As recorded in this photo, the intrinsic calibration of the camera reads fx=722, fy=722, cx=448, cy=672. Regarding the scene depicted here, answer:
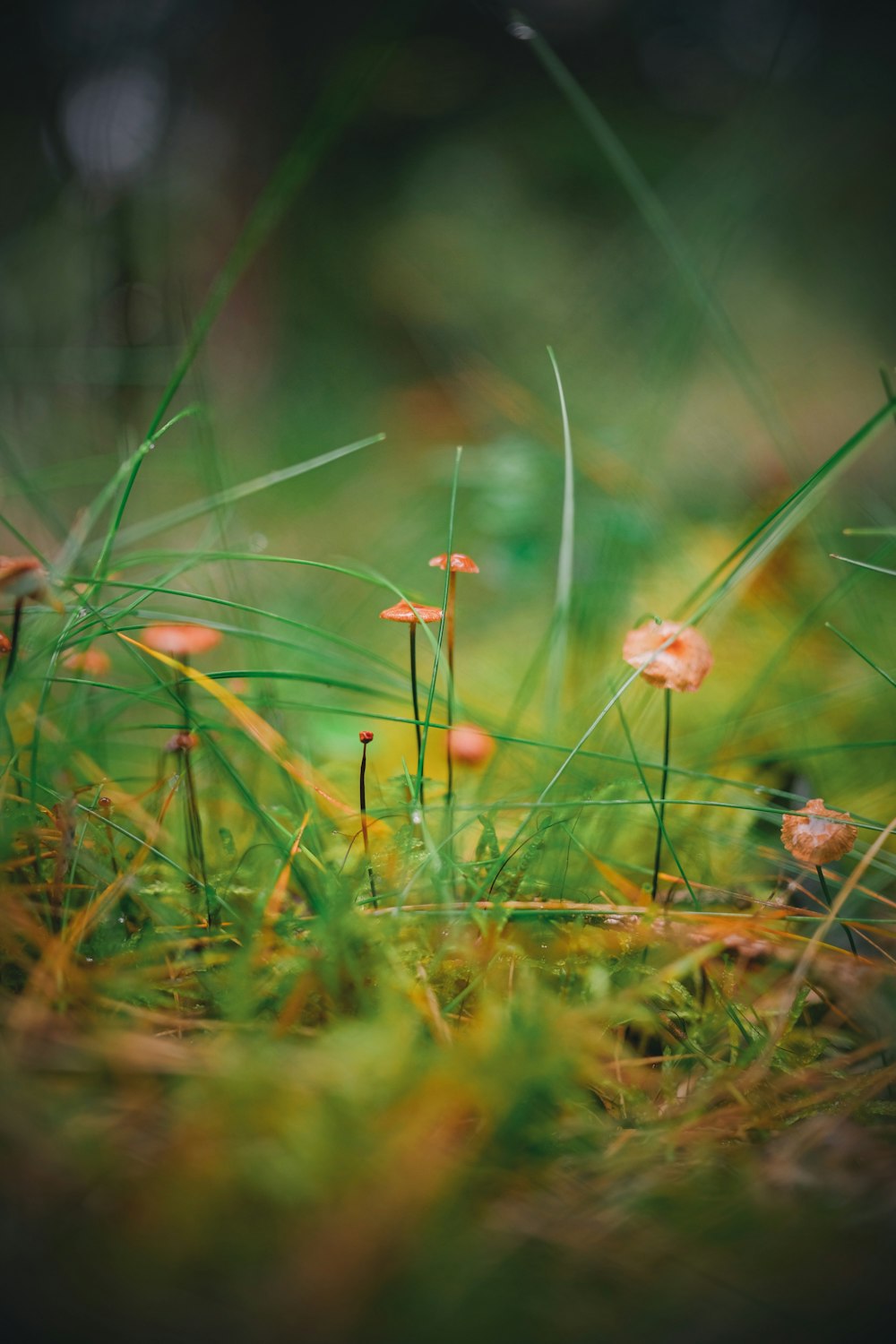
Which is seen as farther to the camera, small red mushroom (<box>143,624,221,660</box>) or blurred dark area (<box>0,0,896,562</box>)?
blurred dark area (<box>0,0,896,562</box>)

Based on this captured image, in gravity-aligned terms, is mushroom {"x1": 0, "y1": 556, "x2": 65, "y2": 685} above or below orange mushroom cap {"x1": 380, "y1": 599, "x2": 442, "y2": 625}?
above

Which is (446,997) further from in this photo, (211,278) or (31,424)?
(211,278)

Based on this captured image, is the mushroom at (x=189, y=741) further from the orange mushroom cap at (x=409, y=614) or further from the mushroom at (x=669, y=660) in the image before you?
the mushroom at (x=669, y=660)

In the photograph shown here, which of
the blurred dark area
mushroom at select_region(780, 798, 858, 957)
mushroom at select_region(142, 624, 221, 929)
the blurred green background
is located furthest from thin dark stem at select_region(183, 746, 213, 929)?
the blurred dark area

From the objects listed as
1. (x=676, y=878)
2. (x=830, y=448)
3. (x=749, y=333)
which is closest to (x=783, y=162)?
(x=749, y=333)

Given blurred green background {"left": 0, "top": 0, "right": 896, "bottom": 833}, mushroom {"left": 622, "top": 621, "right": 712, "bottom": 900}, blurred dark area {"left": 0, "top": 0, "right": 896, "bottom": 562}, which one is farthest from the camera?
blurred dark area {"left": 0, "top": 0, "right": 896, "bottom": 562}

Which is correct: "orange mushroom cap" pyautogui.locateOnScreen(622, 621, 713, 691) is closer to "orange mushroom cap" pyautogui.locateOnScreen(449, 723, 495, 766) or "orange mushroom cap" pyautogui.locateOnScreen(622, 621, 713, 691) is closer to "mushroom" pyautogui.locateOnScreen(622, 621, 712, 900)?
"mushroom" pyautogui.locateOnScreen(622, 621, 712, 900)
